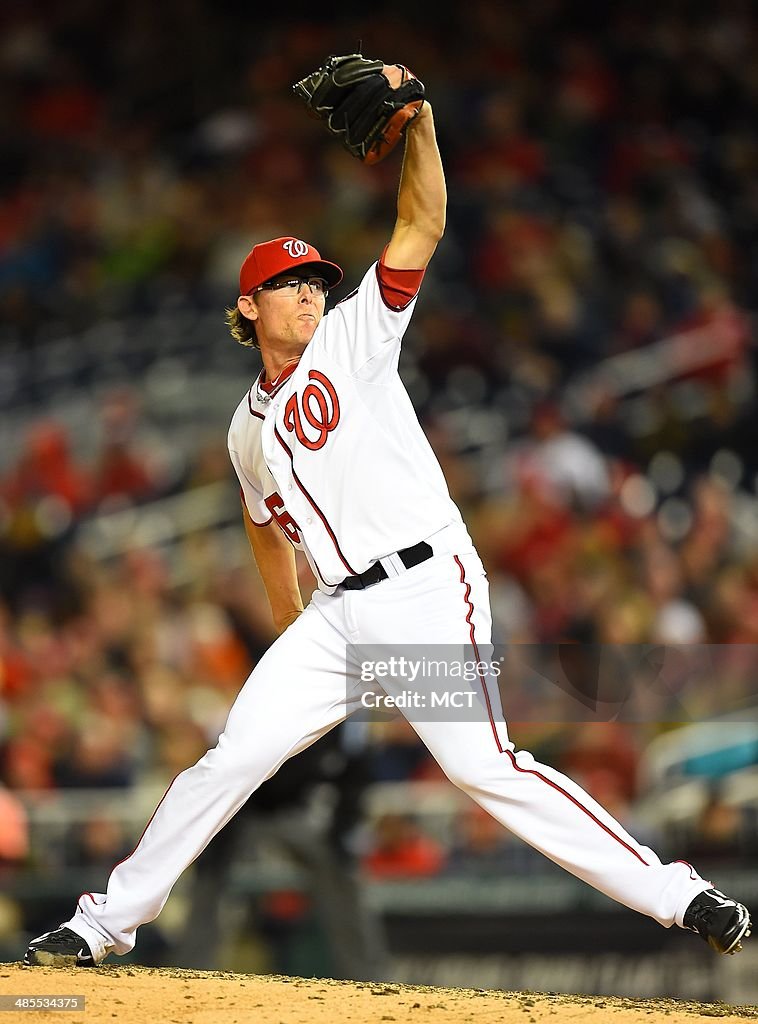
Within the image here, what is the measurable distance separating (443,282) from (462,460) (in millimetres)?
1476

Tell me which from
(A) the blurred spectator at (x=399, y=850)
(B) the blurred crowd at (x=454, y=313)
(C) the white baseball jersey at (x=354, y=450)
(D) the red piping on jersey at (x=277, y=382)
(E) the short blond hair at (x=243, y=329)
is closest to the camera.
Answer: (C) the white baseball jersey at (x=354, y=450)

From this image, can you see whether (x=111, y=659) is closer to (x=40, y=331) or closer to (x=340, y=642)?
(x=40, y=331)

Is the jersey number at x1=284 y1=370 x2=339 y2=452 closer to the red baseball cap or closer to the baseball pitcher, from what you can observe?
the baseball pitcher

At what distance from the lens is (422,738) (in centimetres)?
320

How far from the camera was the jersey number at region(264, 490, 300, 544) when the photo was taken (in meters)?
3.47

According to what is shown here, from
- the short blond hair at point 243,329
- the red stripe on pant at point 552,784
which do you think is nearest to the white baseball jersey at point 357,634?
the red stripe on pant at point 552,784

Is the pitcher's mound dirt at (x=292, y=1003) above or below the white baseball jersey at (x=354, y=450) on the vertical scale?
below

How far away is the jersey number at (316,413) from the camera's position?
10.6ft

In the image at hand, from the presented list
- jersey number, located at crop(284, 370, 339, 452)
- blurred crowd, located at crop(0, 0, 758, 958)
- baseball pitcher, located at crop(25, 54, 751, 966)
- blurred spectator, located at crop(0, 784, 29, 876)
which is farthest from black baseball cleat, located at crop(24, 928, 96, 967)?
blurred crowd, located at crop(0, 0, 758, 958)

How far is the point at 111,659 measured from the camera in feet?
21.9

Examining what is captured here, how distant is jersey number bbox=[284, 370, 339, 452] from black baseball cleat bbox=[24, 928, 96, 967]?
1.23 meters

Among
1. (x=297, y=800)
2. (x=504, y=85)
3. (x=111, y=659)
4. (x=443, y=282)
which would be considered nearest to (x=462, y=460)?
(x=443, y=282)

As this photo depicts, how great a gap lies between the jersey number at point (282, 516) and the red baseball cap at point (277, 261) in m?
0.51

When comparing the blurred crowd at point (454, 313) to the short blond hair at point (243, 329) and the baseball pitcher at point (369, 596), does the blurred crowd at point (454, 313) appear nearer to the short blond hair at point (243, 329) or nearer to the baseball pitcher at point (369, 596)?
the baseball pitcher at point (369, 596)
